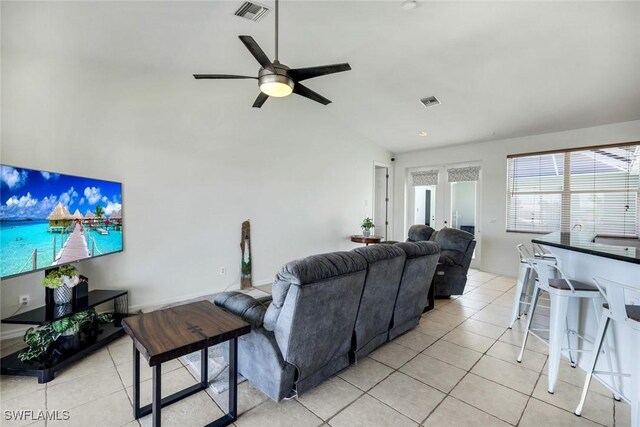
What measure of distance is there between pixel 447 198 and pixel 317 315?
5.65 metres

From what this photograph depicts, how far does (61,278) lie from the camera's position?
8.40 feet

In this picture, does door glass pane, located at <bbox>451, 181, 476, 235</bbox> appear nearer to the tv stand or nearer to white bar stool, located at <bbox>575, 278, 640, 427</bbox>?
white bar stool, located at <bbox>575, 278, 640, 427</bbox>

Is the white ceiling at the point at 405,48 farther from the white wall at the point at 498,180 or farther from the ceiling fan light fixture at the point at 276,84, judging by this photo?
the ceiling fan light fixture at the point at 276,84

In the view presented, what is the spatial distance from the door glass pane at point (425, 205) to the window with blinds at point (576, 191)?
1597mm

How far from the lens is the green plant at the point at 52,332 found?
2.35m

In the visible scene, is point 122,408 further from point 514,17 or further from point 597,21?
point 597,21

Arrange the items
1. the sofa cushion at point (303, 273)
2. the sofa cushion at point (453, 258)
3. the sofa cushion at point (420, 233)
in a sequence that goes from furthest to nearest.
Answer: the sofa cushion at point (420, 233) < the sofa cushion at point (453, 258) < the sofa cushion at point (303, 273)

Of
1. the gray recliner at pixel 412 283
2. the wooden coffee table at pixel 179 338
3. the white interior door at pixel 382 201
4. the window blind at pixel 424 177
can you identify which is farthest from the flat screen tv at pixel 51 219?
the window blind at pixel 424 177

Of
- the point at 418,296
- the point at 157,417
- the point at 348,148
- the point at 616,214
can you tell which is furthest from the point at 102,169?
the point at 616,214

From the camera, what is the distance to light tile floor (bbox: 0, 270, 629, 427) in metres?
1.86

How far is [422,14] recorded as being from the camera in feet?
9.67

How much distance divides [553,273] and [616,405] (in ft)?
3.67

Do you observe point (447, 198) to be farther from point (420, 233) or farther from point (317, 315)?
point (317, 315)

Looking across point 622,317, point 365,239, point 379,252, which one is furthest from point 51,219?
point 365,239
